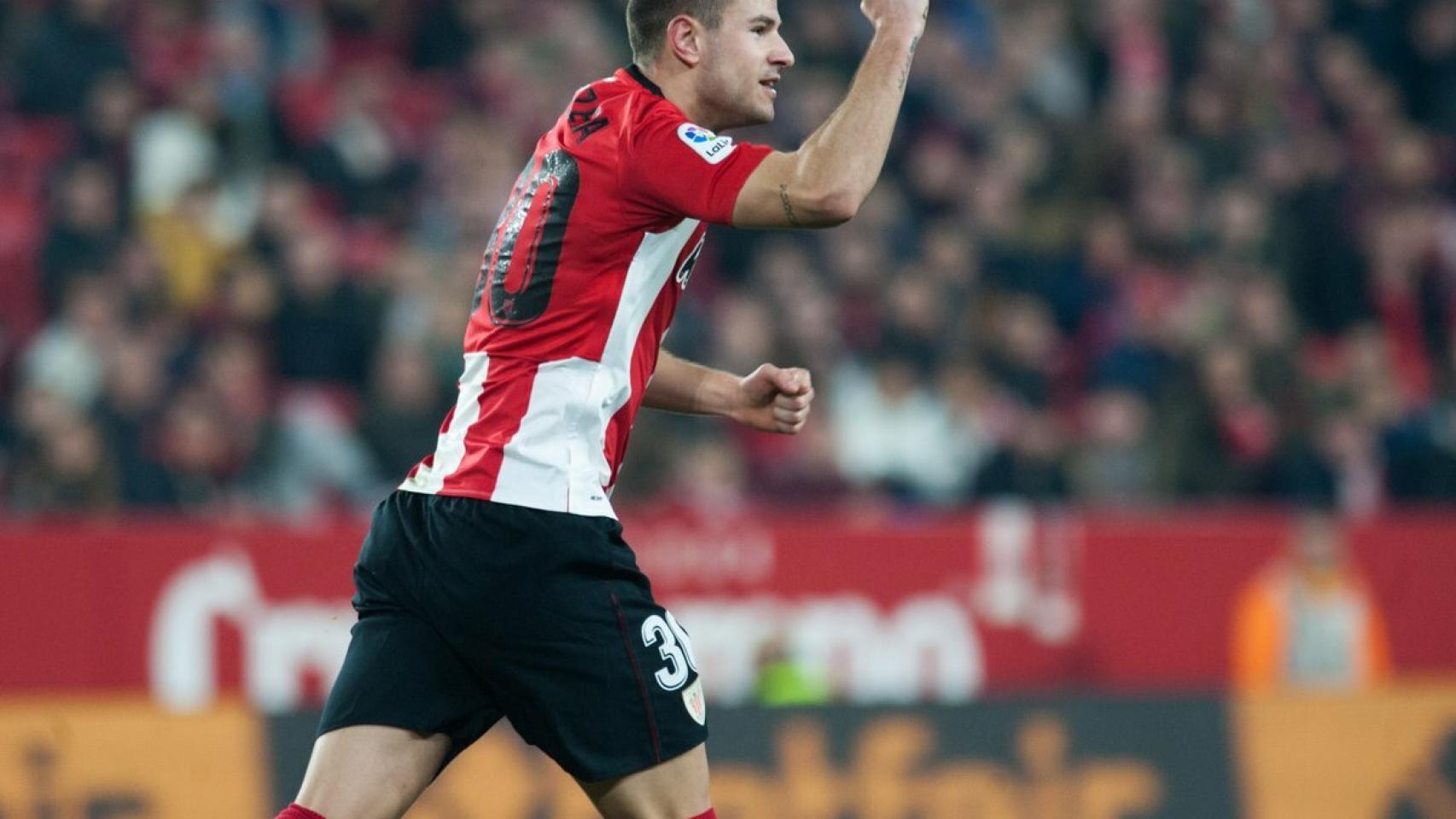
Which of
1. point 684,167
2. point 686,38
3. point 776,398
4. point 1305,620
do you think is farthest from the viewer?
point 1305,620

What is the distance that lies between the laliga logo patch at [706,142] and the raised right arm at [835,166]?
88 millimetres

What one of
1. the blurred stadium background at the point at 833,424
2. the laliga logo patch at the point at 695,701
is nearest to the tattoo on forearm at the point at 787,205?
the laliga logo patch at the point at 695,701

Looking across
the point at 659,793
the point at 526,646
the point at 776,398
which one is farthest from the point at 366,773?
the point at 776,398

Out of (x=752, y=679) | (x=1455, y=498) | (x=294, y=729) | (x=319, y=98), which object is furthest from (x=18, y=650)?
(x=1455, y=498)

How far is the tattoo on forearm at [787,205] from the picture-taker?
4141 mm

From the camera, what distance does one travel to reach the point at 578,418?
4457 mm

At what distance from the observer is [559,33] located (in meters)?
14.0

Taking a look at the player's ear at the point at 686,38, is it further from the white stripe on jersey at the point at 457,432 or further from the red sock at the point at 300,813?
the red sock at the point at 300,813

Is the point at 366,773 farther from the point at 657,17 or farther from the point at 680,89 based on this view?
the point at 657,17

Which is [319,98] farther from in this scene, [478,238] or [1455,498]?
[1455,498]

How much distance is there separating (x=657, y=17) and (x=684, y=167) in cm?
51

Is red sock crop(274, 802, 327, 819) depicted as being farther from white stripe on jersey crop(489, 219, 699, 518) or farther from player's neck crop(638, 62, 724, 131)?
player's neck crop(638, 62, 724, 131)

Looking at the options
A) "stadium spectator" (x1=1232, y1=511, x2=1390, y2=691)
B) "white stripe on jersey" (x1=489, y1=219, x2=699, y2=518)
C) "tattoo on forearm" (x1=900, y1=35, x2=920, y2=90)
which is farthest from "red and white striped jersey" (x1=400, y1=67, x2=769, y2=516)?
"stadium spectator" (x1=1232, y1=511, x2=1390, y2=691)

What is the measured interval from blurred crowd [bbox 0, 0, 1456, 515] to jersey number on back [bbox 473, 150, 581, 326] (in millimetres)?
6426
